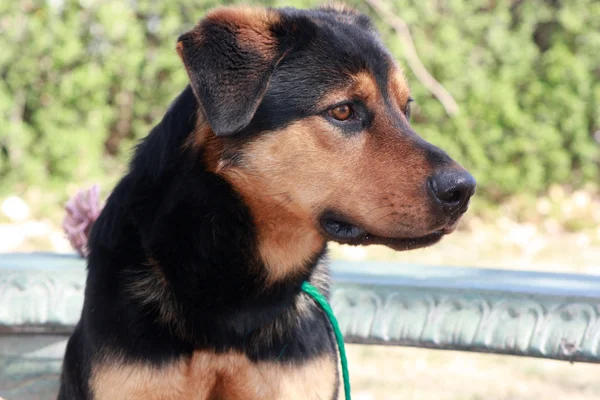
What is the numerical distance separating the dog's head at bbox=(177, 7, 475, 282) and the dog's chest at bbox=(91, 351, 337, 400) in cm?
38

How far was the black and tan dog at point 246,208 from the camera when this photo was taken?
253 centimetres

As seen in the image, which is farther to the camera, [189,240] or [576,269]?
[576,269]

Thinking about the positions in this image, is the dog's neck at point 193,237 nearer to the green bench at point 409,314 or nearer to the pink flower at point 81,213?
the green bench at point 409,314

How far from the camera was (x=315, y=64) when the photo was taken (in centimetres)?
271

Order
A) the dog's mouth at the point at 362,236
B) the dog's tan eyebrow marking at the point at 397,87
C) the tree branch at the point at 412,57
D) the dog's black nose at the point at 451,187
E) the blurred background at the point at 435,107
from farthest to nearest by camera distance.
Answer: the tree branch at the point at 412,57 < the blurred background at the point at 435,107 < the dog's tan eyebrow marking at the point at 397,87 < the dog's mouth at the point at 362,236 < the dog's black nose at the point at 451,187

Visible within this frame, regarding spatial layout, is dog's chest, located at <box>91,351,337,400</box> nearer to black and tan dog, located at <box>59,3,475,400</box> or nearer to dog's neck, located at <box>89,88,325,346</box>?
black and tan dog, located at <box>59,3,475,400</box>

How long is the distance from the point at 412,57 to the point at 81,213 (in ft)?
15.9

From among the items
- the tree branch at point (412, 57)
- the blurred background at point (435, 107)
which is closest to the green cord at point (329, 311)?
the blurred background at point (435, 107)

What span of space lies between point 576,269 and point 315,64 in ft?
16.2

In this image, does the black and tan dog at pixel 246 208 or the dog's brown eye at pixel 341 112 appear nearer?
the black and tan dog at pixel 246 208

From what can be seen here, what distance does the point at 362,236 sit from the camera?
8.53ft

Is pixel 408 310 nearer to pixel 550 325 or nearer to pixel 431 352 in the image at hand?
pixel 550 325

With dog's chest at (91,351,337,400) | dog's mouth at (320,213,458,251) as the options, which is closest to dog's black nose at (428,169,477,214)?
dog's mouth at (320,213,458,251)

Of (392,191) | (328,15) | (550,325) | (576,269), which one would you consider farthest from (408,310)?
(576,269)
